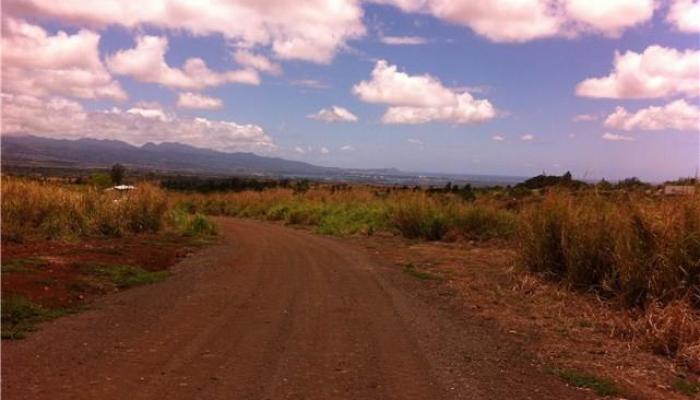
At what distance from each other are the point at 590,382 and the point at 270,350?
3224 millimetres

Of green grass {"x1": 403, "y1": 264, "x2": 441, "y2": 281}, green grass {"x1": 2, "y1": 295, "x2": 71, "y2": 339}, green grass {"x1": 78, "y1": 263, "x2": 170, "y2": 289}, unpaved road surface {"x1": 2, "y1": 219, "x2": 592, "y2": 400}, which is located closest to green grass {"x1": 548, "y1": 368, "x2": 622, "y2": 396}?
unpaved road surface {"x1": 2, "y1": 219, "x2": 592, "y2": 400}

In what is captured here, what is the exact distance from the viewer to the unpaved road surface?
5.79 metres

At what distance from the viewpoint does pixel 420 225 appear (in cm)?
2381

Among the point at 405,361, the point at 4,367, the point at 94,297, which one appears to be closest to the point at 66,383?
the point at 4,367

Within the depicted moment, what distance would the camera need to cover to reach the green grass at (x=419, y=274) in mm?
13435

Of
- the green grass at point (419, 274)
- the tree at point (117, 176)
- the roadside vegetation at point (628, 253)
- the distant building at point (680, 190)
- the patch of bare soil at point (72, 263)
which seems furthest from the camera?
the tree at point (117, 176)

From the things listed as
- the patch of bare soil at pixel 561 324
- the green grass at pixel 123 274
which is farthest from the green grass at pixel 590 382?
the green grass at pixel 123 274

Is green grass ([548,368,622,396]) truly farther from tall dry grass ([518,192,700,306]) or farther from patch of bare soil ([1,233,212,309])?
patch of bare soil ([1,233,212,309])

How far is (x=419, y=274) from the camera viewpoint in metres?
14.0

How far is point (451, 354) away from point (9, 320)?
5093 mm

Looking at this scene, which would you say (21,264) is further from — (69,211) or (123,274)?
(69,211)

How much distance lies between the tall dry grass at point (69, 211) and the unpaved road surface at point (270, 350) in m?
7.84

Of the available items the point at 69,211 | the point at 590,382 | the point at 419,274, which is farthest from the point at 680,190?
the point at 69,211

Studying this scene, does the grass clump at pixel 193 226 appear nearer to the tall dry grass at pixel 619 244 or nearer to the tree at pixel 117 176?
the tall dry grass at pixel 619 244
